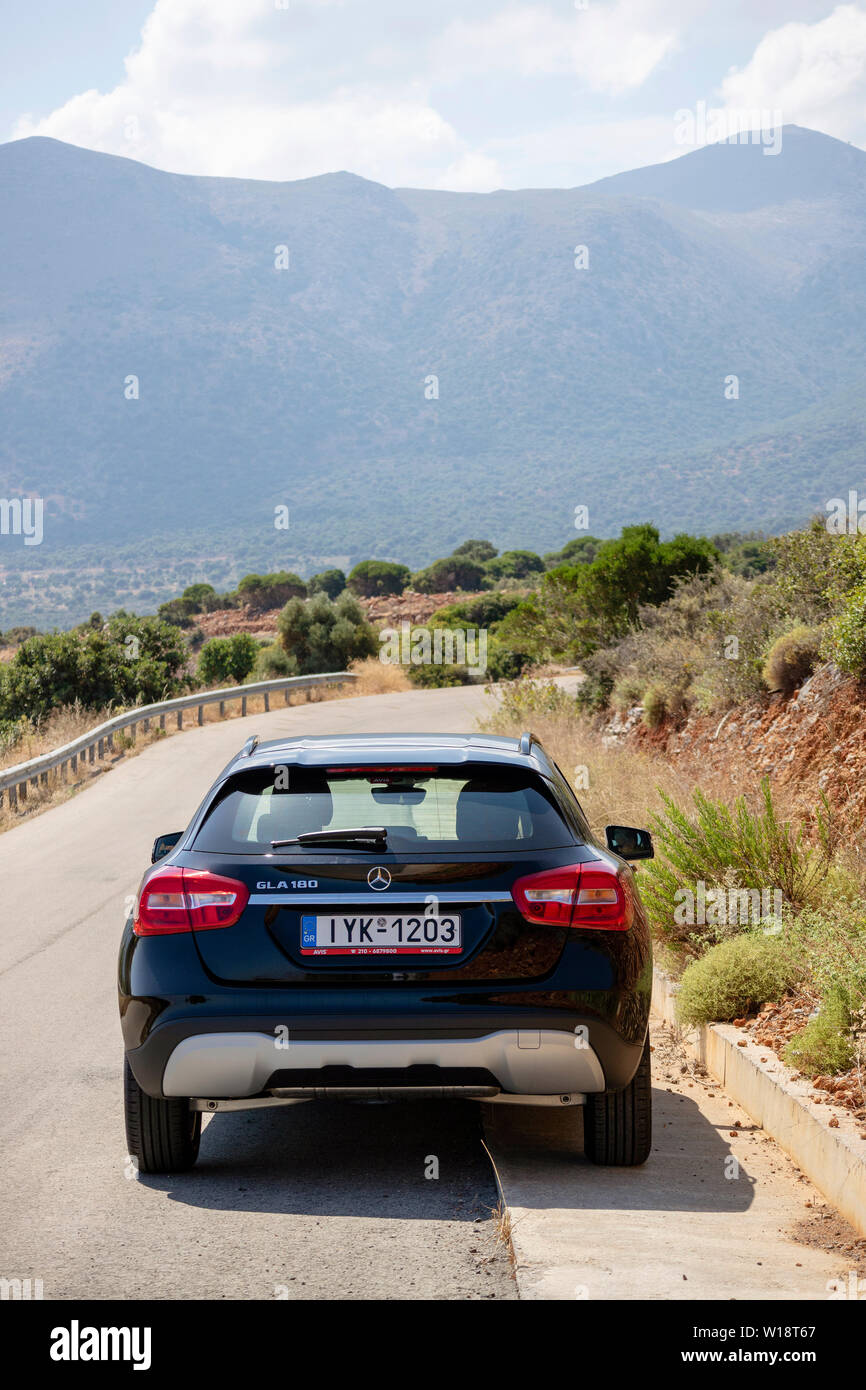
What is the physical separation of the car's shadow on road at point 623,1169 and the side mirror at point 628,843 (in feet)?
3.92

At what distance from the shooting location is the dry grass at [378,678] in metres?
37.8

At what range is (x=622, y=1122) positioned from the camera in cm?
527

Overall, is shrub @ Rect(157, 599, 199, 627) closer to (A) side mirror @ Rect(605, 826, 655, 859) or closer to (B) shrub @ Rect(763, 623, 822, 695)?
(B) shrub @ Rect(763, 623, 822, 695)

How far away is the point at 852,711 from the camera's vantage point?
37.8 feet

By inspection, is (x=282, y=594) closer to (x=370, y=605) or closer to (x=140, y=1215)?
(x=370, y=605)

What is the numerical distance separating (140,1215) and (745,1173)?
2.33 meters

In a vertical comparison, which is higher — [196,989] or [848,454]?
[848,454]

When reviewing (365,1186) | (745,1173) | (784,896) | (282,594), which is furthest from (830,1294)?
(282,594)

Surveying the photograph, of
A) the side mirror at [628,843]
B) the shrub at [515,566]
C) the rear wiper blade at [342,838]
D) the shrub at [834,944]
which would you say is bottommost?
the shrub at [834,944]

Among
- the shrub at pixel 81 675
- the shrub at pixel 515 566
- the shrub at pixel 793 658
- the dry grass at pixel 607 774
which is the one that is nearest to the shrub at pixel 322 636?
the shrub at pixel 81 675

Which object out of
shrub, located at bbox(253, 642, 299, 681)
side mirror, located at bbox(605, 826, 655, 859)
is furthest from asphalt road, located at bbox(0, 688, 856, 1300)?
shrub, located at bbox(253, 642, 299, 681)

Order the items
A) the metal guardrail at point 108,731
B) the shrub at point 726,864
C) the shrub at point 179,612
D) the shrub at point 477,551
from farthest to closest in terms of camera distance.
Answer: the shrub at point 477,551 < the shrub at point 179,612 < the metal guardrail at point 108,731 < the shrub at point 726,864

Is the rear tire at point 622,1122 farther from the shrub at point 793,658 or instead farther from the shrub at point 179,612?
the shrub at point 179,612

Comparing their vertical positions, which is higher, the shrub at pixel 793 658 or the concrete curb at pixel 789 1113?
the shrub at pixel 793 658
